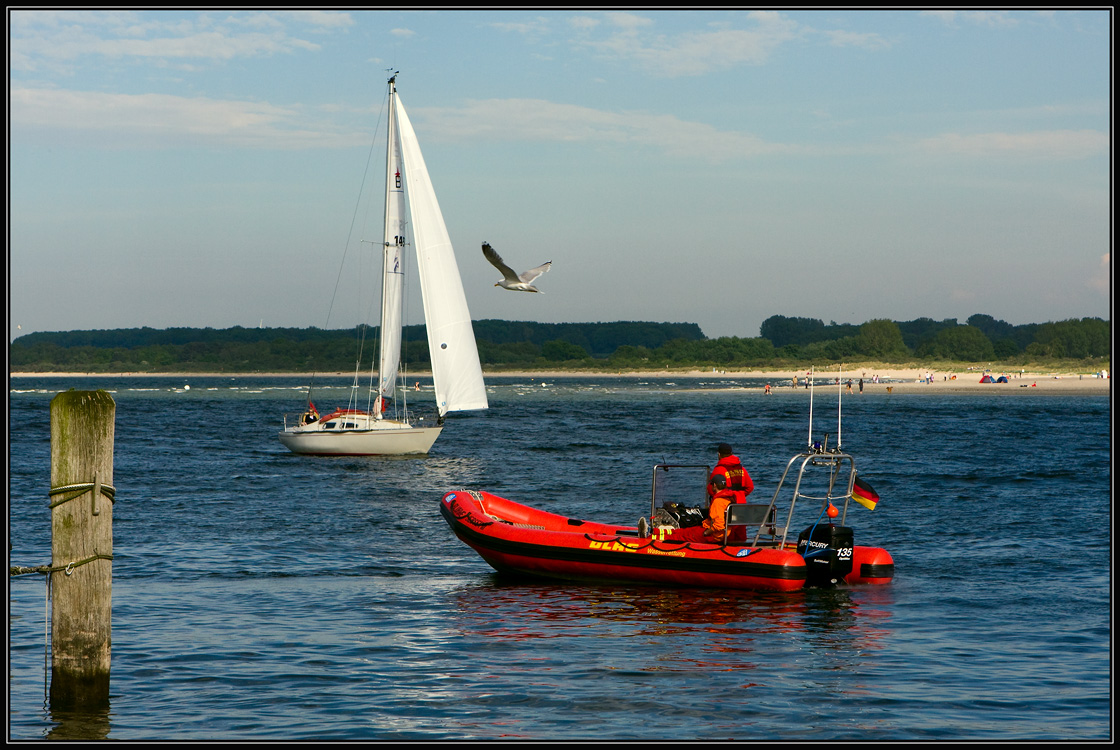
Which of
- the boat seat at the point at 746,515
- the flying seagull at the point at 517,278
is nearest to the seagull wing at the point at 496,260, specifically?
the flying seagull at the point at 517,278

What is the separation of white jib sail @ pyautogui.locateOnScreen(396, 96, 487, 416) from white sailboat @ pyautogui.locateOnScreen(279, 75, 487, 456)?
0.03m

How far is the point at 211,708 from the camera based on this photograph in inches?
398

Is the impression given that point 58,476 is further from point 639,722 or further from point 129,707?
point 639,722

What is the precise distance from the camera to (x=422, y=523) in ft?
76.4

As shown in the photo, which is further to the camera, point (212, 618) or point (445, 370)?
point (445, 370)

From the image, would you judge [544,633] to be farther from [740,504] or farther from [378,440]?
[378,440]

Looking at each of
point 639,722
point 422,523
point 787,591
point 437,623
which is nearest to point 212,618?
point 437,623

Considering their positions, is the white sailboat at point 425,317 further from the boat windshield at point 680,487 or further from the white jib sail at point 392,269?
the boat windshield at point 680,487

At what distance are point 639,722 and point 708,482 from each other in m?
6.89

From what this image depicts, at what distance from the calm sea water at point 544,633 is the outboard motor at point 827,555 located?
33 cm

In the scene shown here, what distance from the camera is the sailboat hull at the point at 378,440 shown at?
36.2 metres

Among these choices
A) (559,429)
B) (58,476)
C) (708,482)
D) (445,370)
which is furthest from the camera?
(559,429)

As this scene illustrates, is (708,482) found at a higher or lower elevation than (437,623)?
higher

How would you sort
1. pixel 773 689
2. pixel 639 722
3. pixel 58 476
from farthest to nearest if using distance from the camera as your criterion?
pixel 773 689, pixel 639 722, pixel 58 476
